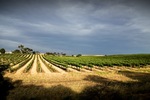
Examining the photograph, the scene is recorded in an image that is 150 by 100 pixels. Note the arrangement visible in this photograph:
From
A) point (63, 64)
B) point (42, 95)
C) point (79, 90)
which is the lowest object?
point (79, 90)

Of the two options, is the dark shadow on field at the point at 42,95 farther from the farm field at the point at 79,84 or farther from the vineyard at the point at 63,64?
the vineyard at the point at 63,64

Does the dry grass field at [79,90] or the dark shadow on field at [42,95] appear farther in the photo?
the dark shadow on field at [42,95]

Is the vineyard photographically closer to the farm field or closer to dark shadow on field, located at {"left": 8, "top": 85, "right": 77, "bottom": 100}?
the farm field

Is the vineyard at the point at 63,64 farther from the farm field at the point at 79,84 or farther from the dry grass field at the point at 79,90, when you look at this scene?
the dry grass field at the point at 79,90

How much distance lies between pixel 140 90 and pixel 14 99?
8.81m

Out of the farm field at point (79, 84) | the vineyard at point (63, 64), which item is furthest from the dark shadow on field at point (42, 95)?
the vineyard at point (63, 64)

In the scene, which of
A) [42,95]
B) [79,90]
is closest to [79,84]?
[79,90]

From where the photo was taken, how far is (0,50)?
161 meters

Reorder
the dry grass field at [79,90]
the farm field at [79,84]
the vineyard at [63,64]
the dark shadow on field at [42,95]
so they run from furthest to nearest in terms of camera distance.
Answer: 1. the vineyard at [63,64]
2. the farm field at [79,84]
3. the dark shadow on field at [42,95]
4. the dry grass field at [79,90]

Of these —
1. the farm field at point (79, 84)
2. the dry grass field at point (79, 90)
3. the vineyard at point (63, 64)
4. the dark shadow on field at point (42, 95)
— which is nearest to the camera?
the dry grass field at point (79, 90)

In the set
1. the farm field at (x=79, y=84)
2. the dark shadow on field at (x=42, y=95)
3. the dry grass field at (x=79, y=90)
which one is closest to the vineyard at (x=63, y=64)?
the farm field at (x=79, y=84)

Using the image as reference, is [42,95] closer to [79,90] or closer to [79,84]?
[79,90]

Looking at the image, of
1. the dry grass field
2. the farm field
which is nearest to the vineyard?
the farm field

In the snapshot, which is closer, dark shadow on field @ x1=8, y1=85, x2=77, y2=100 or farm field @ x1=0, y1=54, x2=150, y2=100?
dark shadow on field @ x1=8, y1=85, x2=77, y2=100
